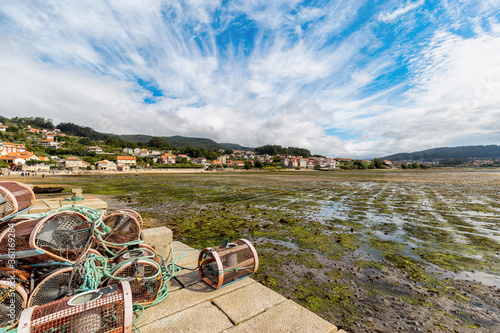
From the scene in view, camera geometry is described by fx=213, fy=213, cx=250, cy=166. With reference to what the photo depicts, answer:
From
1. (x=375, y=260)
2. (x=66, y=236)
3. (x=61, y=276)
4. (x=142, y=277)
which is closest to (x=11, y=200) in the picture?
(x=66, y=236)

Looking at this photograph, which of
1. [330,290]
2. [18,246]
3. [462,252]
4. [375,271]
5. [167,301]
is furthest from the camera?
[462,252]


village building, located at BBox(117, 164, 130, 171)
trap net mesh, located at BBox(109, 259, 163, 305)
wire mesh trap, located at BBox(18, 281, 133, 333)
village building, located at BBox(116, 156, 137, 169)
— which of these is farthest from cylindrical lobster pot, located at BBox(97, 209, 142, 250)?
village building, located at BBox(116, 156, 137, 169)

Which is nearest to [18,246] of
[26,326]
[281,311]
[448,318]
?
[26,326]

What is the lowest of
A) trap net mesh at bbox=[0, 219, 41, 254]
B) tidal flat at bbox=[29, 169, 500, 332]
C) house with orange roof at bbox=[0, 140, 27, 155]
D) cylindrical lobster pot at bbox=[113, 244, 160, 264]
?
tidal flat at bbox=[29, 169, 500, 332]

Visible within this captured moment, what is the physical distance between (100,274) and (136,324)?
1.03 metres

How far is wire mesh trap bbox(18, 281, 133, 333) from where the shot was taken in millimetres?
2322

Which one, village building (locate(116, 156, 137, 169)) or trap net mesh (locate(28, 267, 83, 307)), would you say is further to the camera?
village building (locate(116, 156, 137, 169))

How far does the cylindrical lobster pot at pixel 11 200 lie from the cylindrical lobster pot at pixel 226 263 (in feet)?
10.9

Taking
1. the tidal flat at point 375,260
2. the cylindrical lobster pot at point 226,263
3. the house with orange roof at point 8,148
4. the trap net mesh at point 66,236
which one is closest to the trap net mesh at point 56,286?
the trap net mesh at point 66,236

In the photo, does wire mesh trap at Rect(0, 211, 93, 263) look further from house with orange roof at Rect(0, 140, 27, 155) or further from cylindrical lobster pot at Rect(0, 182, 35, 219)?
house with orange roof at Rect(0, 140, 27, 155)

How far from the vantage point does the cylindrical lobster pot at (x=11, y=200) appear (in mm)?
3528

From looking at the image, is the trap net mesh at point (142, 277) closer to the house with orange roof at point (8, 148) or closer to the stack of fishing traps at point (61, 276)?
the stack of fishing traps at point (61, 276)

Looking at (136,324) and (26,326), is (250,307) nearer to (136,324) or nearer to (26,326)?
(136,324)

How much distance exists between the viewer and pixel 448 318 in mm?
4785
